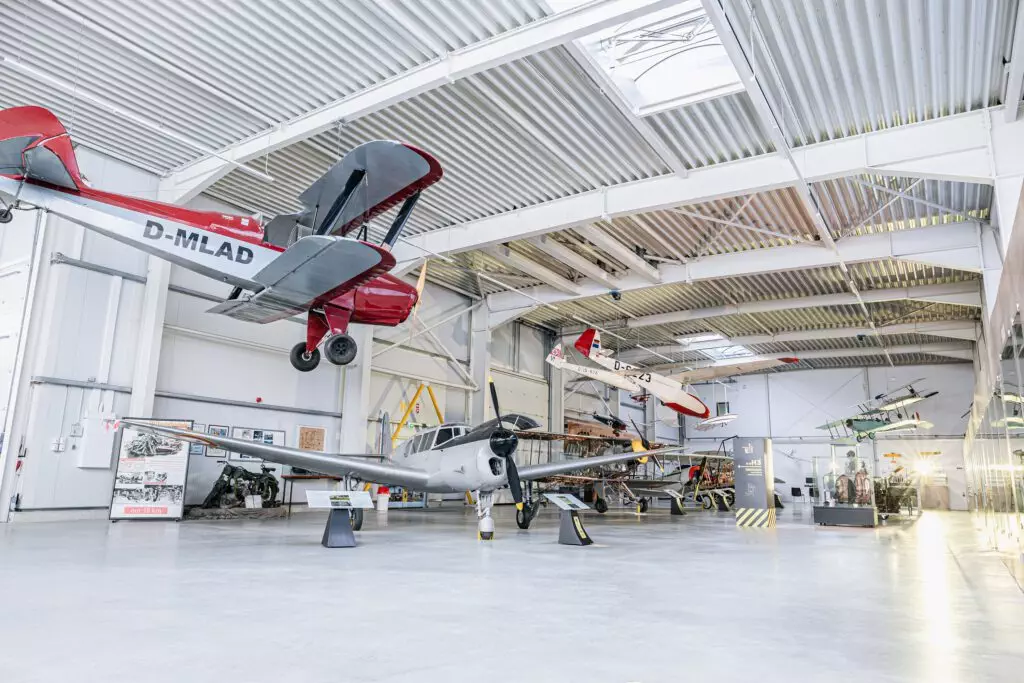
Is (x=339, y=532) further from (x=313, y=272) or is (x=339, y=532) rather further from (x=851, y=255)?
(x=851, y=255)

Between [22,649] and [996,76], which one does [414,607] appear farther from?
[996,76]

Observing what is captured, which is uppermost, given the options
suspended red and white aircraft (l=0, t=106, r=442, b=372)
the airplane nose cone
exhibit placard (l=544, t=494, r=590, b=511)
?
suspended red and white aircraft (l=0, t=106, r=442, b=372)

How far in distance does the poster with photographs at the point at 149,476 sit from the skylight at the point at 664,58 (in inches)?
376

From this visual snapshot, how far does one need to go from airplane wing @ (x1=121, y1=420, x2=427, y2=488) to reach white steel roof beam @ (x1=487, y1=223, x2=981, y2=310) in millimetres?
10213

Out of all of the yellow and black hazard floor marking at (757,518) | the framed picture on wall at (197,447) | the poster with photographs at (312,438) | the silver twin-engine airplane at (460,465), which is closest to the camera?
the silver twin-engine airplane at (460,465)

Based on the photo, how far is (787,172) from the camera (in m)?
11.0

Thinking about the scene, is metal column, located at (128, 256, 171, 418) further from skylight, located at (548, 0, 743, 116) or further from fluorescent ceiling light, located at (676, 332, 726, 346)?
fluorescent ceiling light, located at (676, 332, 726, 346)

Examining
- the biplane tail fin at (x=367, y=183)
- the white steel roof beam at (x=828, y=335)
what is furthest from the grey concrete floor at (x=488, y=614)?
the white steel roof beam at (x=828, y=335)

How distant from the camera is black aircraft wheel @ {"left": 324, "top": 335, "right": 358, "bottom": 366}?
11258 mm

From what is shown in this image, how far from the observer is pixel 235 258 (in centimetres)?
924

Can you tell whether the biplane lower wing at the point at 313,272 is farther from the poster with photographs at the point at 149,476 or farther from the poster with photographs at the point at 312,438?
the poster with photographs at the point at 312,438

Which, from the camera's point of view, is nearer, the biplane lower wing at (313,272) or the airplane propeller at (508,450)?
the biplane lower wing at (313,272)

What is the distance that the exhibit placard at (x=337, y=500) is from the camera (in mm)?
7641

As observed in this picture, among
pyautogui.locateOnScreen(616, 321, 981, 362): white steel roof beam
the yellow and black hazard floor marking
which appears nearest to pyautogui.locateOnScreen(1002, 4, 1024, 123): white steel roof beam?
the yellow and black hazard floor marking
